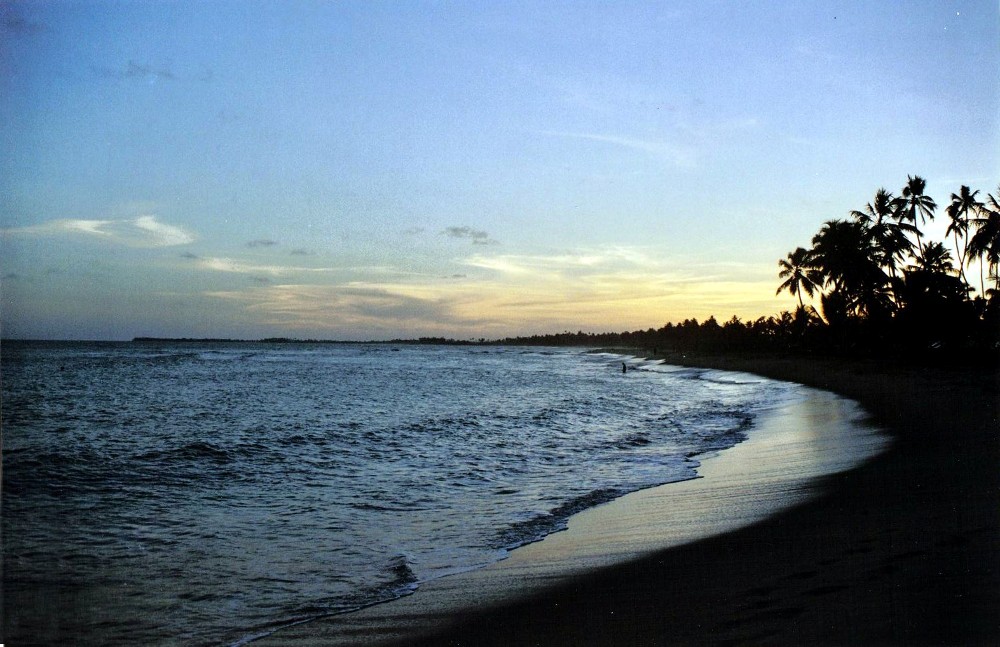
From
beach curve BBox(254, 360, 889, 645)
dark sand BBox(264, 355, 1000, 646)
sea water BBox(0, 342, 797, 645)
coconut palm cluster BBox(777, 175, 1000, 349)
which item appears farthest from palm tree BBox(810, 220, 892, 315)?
dark sand BBox(264, 355, 1000, 646)

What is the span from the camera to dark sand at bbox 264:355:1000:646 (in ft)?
13.6

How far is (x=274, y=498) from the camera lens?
10.1 meters

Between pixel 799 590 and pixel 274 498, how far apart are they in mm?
7732

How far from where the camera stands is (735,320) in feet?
315

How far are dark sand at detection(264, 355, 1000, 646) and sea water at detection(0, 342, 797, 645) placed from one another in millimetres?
1127

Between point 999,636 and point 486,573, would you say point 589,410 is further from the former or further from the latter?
point 999,636

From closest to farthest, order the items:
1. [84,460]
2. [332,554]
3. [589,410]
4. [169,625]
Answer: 1. [169,625]
2. [332,554]
3. [84,460]
4. [589,410]

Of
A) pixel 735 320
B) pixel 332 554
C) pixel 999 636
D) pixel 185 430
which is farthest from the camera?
pixel 735 320

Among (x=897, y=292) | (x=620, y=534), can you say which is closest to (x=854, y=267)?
(x=897, y=292)

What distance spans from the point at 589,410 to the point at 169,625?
1918 cm

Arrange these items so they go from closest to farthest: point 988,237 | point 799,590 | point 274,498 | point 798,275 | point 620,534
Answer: point 799,590, point 620,534, point 274,498, point 988,237, point 798,275

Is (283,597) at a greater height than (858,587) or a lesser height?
lesser

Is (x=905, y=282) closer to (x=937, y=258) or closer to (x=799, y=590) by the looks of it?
(x=937, y=258)

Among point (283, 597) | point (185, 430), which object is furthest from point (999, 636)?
point (185, 430)
